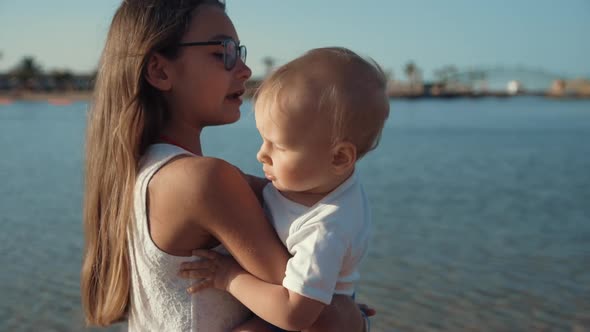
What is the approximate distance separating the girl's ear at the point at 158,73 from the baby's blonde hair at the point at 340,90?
0.32 meters

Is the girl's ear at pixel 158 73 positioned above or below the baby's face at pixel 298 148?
above

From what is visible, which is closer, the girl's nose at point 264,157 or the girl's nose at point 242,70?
the girl's nose at point 264,157

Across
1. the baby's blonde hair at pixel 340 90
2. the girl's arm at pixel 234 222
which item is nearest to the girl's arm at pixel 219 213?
the girl's arm at pixel 234 222

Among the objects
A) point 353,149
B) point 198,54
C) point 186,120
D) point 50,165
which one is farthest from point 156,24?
point 50,165

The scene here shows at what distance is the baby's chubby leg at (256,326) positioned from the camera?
5.63 feet

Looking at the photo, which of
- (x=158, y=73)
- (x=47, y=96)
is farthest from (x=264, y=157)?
(x=47, y=96)

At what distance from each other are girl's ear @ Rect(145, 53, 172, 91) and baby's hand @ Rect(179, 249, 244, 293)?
0.48 meters

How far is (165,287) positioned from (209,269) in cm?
14

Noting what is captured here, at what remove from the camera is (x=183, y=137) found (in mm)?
1895

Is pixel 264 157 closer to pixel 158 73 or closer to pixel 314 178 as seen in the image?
pixel 314 178

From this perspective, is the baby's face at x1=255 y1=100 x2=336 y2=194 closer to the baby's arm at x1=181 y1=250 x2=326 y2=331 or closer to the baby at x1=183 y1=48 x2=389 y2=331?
the baby at x1=183 y1=48 x2=389 y2=331


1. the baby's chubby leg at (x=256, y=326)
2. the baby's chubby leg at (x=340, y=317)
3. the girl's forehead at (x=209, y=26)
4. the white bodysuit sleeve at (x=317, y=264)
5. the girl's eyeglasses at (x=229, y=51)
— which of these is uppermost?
the girl's forehead at (x=209, y=26)

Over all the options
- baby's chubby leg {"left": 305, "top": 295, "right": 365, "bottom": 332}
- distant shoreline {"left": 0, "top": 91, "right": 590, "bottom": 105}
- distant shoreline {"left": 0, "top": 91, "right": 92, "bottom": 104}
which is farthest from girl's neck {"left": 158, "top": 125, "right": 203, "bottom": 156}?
distant shoreline {"left": 0, "top": 91, "right": 92, "bottom": 104}

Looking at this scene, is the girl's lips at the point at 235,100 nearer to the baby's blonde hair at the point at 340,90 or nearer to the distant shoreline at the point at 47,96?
the baby's blonde hair at the point at 340,90
